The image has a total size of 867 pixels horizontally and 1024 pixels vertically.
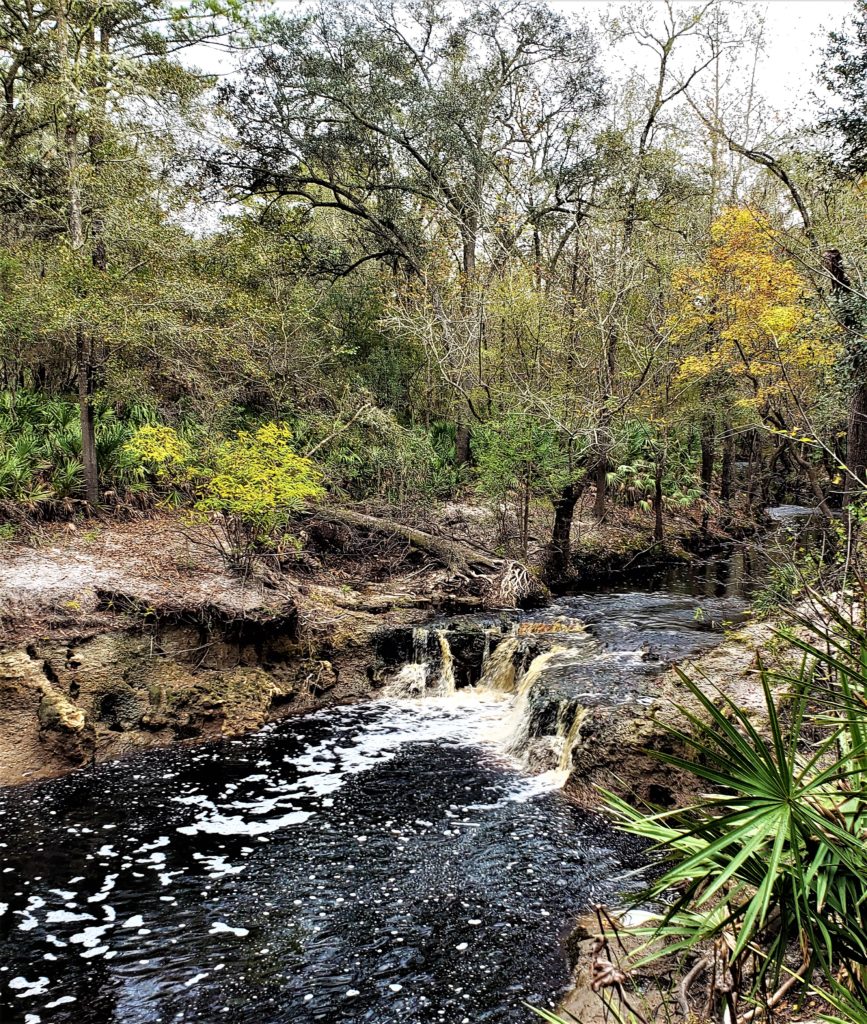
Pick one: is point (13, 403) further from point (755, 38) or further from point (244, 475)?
point (755, 38)

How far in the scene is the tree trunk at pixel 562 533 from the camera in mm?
14062

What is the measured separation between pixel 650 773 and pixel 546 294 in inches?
495

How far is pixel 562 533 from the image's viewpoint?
14414mm

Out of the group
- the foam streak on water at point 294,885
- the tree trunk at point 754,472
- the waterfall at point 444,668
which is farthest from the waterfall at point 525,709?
the tree trunk at point 754,472

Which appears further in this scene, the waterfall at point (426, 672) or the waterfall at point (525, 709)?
the waterfall at point (426, 672)

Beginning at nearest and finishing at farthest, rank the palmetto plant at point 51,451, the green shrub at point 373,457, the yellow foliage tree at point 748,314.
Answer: the palmetto plant at point 51,451 < the yellow foliage tree at point 748,314 < the green shrub at point 373,457

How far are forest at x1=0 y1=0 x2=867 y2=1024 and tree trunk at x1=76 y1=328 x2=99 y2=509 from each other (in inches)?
2.9

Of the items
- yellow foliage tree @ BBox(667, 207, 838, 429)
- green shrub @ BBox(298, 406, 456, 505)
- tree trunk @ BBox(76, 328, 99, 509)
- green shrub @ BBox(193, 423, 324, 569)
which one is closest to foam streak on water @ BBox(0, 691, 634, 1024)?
green shrub @ BBox(193, 423, 324, 569)

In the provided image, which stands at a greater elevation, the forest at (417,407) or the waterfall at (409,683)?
the forest at (417,407)

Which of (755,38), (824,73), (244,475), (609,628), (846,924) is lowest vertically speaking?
(609,628)

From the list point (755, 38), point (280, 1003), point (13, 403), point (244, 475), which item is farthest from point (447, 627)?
point (755, 38)

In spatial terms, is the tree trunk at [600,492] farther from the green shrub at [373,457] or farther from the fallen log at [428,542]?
the fallen log at [428,542]

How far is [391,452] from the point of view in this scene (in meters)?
15.2

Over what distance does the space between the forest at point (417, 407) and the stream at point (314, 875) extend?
0.10 metres
